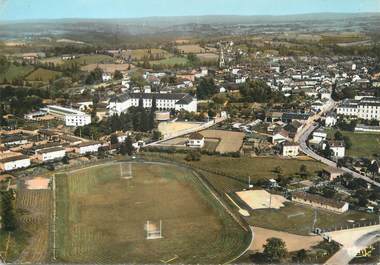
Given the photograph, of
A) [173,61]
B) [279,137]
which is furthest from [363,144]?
[173,61]

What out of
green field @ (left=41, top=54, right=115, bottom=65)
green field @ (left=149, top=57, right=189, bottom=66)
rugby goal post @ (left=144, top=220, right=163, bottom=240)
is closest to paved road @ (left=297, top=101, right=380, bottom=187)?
rugby goal post @ (left=144, top=220, right=163, bottom=240)

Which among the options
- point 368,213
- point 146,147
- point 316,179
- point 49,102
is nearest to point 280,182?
point 316,179

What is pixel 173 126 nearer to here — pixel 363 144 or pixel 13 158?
pixel 13 158

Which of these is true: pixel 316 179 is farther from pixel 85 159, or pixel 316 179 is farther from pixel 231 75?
pixel 231 75

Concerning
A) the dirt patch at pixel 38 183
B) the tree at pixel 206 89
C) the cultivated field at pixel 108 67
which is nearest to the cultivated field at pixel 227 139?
the dirt patch at pixel 38 183

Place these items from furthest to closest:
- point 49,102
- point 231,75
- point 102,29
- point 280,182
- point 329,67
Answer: point 329,67
point 231,75
point 49,102
point 102,29
point 280,182

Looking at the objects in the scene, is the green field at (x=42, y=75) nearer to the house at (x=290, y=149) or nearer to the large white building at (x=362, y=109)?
the large white building at (x=362, y=109)
